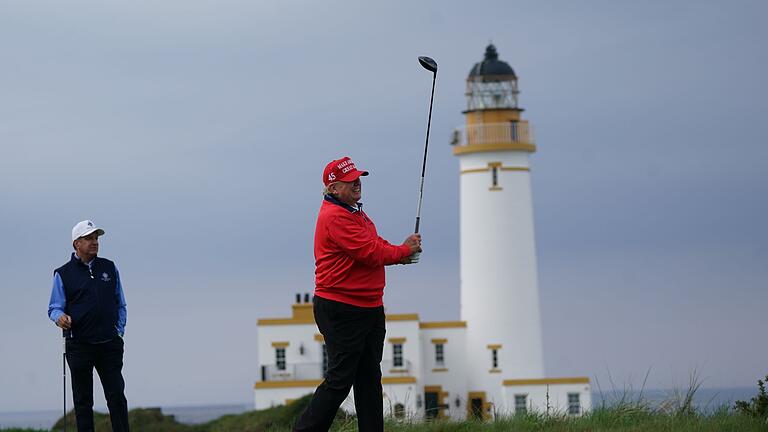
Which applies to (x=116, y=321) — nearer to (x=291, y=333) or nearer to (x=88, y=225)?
(x=88, y=225)

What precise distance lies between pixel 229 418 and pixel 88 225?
80.6ft

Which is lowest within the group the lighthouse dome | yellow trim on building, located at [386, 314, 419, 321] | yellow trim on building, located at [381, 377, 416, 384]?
yellow trim on building, located at [381, 377, 416, 384]

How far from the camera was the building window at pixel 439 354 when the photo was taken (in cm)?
5178

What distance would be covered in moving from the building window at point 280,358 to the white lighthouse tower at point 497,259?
6.24 metres

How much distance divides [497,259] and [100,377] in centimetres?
3790

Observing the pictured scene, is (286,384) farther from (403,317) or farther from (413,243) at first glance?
(413,243)

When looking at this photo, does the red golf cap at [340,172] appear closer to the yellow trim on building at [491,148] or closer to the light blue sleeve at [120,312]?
the light blue sleeve at [120,312]

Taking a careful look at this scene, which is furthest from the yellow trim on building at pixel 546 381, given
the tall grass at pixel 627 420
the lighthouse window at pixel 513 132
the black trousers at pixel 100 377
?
the black trousers at pixel 100 377

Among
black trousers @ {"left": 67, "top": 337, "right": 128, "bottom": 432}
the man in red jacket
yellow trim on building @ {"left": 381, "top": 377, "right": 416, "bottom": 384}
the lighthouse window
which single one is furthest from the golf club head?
the lighthouse window

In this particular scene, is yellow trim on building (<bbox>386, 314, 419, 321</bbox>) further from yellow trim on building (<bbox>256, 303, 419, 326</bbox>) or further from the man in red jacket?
the man in red jacket

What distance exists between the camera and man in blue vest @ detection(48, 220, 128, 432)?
12141mm

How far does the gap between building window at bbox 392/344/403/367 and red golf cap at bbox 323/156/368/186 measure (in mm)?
39683

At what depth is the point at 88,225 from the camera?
12242 mm

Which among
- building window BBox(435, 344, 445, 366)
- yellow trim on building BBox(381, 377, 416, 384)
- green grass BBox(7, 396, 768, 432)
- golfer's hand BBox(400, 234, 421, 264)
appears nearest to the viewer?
golfer's hand BBox(400, 234, 421, 264)
